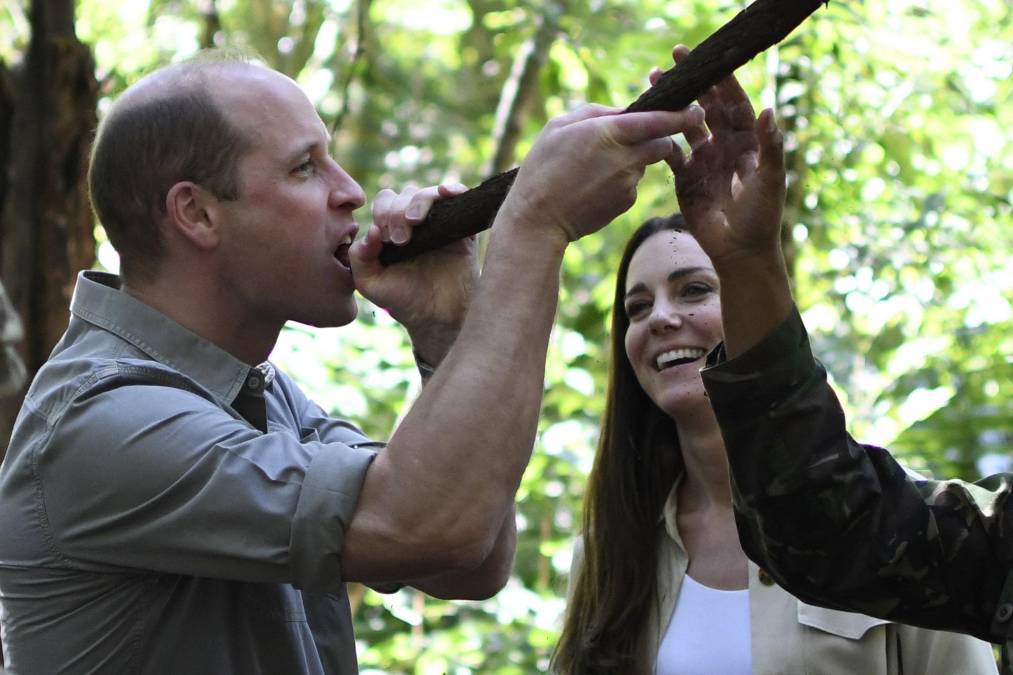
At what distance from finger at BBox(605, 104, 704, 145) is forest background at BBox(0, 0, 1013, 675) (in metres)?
2.66

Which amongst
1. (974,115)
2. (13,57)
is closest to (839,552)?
(13,57)

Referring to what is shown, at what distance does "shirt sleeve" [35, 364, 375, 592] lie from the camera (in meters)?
1.60

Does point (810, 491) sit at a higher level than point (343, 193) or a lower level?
lower

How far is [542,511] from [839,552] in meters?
3.99

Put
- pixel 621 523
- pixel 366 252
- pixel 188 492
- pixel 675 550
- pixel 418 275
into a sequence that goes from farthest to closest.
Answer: pixel 621 523, pixel 675 550, pixel 418 275, pixel 366 252, pixel 188 492

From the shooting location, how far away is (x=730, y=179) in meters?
1.84

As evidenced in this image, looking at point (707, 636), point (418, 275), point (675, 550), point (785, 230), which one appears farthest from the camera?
point (785, 230)

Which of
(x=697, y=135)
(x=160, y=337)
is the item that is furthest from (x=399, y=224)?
(x=697, y=135)

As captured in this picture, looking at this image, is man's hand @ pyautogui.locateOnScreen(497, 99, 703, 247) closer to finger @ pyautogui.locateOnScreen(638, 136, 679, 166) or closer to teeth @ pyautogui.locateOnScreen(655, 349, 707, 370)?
finger @ pyautogui.locateOnScreen(638, 136, 679, 166)

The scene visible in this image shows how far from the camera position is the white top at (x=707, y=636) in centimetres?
273

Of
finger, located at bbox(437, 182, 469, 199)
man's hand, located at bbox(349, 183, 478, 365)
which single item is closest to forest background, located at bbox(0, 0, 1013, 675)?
man's hand, located at bbox(349, 183, 478, 365)

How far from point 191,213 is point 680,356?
1522mm

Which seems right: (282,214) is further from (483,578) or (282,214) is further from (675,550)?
(675,550)

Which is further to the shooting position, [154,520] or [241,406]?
[241,406]
